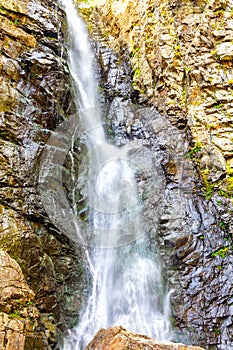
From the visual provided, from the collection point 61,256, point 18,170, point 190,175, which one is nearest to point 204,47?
point 190,175

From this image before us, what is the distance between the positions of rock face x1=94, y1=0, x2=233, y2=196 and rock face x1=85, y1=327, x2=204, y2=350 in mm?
3509

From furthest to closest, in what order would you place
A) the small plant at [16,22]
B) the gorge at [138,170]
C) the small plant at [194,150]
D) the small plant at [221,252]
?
the small plant at [16,22] → the small plant at [194,150] → the small plant at [221,252] → the gorge at [138,170]

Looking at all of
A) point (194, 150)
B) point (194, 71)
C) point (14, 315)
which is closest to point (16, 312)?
point (14, 315)

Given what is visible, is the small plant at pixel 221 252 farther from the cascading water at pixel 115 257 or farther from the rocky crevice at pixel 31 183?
the rocky crevice at pixel 31 183

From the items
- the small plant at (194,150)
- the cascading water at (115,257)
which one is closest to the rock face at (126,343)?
the cascading water at (115,257)

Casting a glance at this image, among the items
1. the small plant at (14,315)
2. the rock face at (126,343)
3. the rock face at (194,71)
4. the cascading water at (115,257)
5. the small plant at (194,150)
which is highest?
the rock face at (194,71)

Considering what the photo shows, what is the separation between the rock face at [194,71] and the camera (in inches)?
251

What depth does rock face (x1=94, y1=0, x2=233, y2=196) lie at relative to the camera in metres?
6.36

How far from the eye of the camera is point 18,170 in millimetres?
5637

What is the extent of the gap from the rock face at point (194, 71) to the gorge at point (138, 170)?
0.03 meters

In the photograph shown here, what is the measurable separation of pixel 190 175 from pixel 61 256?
3210 millimetres

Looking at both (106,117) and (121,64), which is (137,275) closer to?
(106,117)

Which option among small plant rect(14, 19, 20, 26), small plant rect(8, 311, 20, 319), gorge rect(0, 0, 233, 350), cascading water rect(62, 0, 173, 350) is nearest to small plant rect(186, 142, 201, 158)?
gorge rect(0, 0, 233, 350)

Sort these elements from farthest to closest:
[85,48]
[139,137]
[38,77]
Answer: [85,48] → [139,137] → [38,77]
